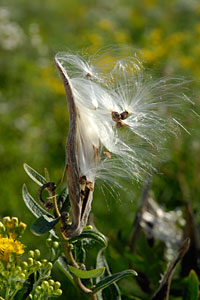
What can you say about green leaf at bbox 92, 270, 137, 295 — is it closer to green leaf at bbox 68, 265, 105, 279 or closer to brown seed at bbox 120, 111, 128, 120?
green leaf at bbox 68, 265, 105, 279

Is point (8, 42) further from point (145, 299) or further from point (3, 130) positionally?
point (145, 299)

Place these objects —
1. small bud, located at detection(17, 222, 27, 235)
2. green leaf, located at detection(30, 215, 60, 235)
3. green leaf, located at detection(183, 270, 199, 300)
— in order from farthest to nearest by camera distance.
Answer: green leaf, located at detection(183, 270, 199, 300) → small bud, located at detection(17, 222, 27, 235) → green leaf, located at detection(30, 215, 60, 235)

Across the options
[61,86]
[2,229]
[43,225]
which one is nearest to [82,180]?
[43,225]

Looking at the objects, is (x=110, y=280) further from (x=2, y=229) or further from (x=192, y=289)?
(x=192, y=289)

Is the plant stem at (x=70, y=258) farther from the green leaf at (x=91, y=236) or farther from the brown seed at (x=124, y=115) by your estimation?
the brown seed at (x=124, y=115)

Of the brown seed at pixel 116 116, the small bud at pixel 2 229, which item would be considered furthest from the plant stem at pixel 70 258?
the brown seed at pixel 116 116

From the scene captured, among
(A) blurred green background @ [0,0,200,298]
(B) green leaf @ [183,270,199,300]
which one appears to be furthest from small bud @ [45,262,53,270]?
(B) green leaf @ [183,270,199,300]
